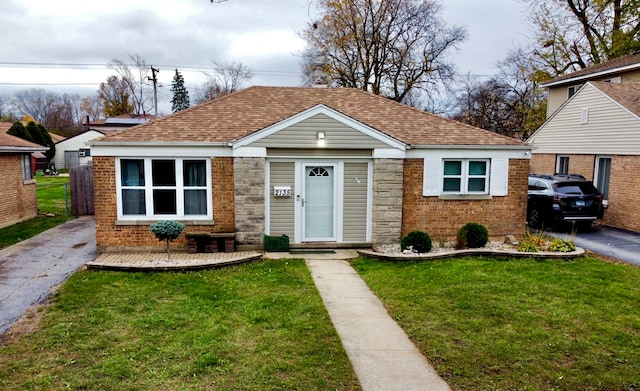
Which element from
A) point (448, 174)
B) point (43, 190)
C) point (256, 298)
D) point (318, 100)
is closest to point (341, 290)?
point (256, 298)

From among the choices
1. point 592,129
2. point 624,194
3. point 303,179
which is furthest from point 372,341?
point 592,129

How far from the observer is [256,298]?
23.7ft

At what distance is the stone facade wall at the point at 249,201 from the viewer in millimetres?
10719

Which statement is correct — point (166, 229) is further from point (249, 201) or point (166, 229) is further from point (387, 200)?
point (387, 200)

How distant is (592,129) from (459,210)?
28.9 ft

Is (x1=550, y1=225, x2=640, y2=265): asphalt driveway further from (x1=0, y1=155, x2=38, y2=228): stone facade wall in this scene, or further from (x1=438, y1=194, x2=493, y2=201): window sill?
(x1=0, y1=155, x2=38, y2=228): stone facade wall

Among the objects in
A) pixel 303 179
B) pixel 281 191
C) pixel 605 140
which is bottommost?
pixel 281 191

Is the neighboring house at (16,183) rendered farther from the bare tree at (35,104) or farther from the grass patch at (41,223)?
the bare tree at (35,104)

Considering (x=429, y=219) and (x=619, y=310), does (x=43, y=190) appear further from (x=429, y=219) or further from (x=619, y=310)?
(x=619, y=310)

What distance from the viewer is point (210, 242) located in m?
10.8

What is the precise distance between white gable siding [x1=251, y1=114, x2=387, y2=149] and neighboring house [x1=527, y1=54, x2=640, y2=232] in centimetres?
553

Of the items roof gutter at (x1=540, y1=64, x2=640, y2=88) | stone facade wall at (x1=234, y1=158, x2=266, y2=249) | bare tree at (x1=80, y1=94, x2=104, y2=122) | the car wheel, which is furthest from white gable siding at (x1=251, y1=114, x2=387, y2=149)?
bare tree at (x1=80, y1=94, x2=104, y2=122)

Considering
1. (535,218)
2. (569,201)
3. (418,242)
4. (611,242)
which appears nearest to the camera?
(418,242)

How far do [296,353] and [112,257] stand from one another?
690 cm
